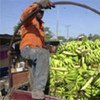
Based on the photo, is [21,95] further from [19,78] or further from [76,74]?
[19,78]

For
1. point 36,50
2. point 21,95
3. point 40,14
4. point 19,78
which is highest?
point 40,14

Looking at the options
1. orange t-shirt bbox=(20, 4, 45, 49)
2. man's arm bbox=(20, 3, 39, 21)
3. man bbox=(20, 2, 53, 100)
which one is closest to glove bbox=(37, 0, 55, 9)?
man bbox=(20, 2, 53, 100)

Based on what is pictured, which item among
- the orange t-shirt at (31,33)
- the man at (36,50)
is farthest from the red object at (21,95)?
the orange t-shirt at (31,33)

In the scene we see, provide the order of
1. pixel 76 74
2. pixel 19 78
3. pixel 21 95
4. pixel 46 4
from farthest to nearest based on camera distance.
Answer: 1. pixel 19 78
2. pixel 76 74
3. pixel 21 95
4. pixel 46 4

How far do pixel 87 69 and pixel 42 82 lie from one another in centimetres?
72

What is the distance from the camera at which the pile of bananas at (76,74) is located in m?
5.83

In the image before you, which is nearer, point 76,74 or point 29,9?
point 29,9

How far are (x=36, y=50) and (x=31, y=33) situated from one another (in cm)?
34

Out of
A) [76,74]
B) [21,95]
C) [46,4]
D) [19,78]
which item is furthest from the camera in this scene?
[19,78]

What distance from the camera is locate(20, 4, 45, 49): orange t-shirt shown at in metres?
5.99

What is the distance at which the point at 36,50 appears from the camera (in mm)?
5840

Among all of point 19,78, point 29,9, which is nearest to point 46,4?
point 29,9

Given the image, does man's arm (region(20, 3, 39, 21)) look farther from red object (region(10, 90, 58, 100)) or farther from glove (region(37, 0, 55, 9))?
red object (region(10, 90, 58, 100))

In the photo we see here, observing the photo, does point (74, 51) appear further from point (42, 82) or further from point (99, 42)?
point (42, 82)
